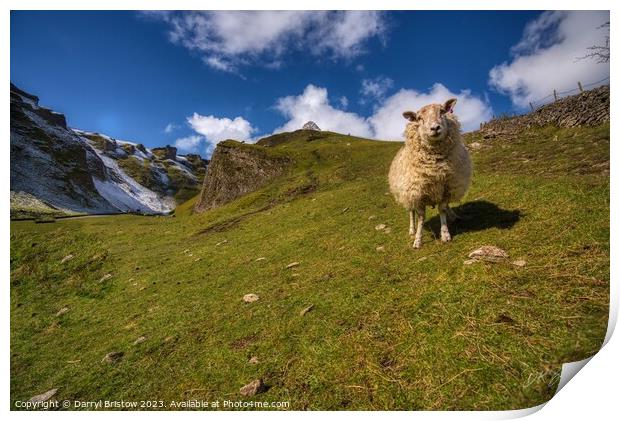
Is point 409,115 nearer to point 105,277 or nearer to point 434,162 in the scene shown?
point 434,162

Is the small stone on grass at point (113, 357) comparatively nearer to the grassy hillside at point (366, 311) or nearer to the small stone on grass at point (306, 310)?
the grassy hillside at point (366, 311)

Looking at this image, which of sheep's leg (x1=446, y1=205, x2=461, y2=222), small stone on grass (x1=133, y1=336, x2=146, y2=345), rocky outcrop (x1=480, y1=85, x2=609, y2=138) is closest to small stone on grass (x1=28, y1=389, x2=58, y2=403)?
small stone on grass (x1=133, y1=336, x2=146, y2=345)

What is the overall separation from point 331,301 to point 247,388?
2.79 meters

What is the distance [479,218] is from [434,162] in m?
2.65

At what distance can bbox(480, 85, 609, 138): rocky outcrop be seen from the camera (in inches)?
629

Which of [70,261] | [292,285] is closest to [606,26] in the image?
[292,285]

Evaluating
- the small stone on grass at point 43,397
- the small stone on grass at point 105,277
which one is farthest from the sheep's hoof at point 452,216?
the small stone on grass at point 105,277

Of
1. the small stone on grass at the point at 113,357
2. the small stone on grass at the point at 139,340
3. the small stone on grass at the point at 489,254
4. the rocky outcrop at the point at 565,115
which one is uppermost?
the rocky outcrop at the point at 565,115

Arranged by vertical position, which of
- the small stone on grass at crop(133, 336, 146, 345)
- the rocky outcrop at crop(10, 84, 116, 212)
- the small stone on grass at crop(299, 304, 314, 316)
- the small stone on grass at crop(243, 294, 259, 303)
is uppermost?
the rocky outcrop at crop(10, 84, 116, 212)

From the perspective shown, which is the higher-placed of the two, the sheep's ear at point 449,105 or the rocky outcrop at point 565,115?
the rocky outcrop at point 565,115

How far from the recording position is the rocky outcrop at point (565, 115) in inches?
629

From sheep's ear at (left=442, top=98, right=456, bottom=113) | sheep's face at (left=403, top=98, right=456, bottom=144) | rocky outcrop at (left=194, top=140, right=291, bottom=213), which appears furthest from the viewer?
rocky outcrop at (left=194, top=140, right=291, bottom=213)

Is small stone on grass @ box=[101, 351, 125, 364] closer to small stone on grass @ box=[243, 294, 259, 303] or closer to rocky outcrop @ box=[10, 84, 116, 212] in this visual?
small stone on grass @ box=[243, 294, 259, 303]

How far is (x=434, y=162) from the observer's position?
358 inches
